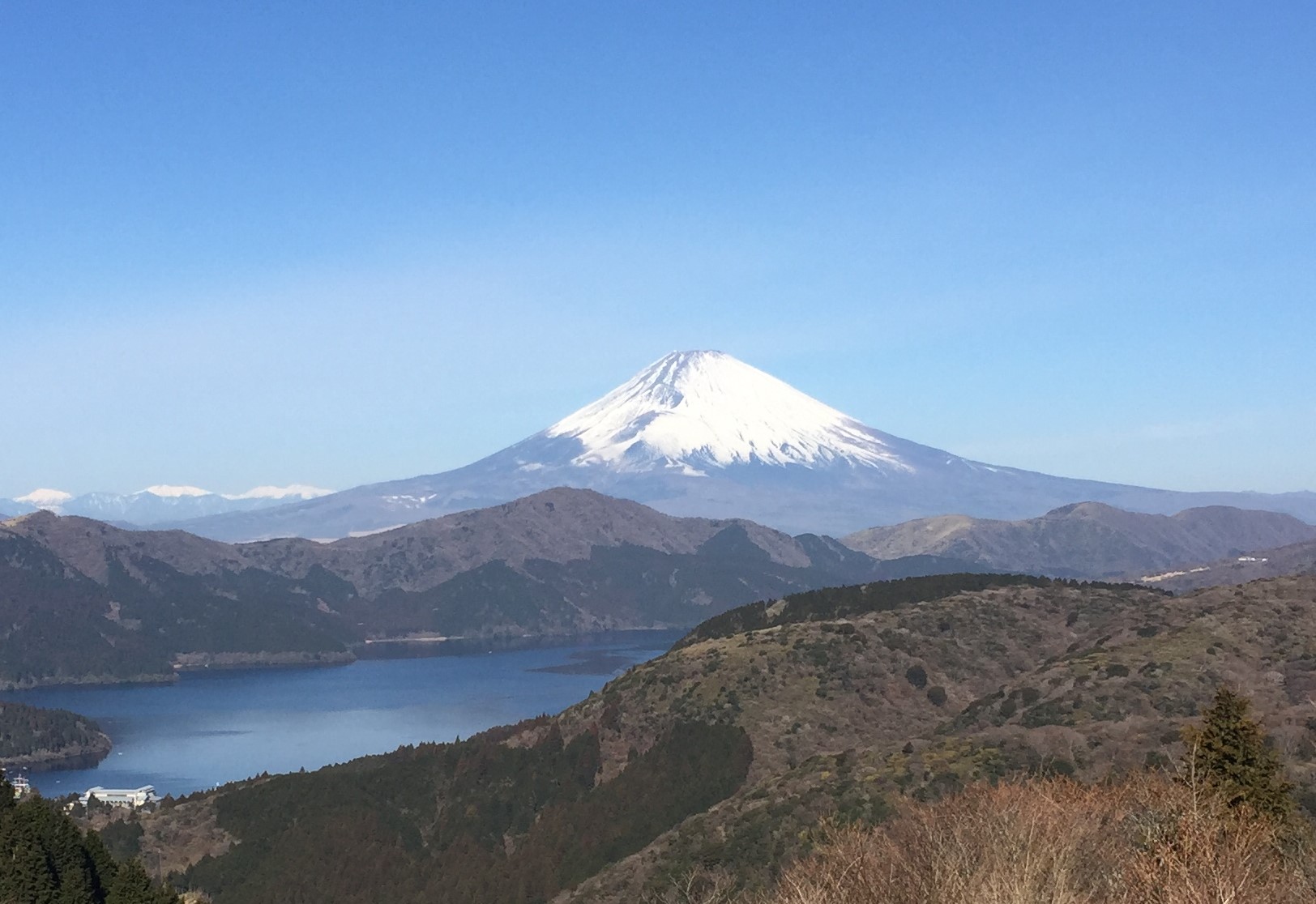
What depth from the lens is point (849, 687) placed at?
140 metres

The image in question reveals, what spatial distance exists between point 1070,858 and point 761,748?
9538cm

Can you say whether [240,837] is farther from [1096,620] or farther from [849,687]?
[1096,620]

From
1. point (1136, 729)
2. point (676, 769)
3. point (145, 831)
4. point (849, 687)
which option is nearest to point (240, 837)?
point (145, 831)

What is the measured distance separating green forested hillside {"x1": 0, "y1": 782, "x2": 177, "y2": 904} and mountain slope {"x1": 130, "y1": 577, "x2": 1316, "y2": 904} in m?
29.8

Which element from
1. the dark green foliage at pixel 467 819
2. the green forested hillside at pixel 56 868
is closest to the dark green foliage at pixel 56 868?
the green forested hillside at pixel 56 868

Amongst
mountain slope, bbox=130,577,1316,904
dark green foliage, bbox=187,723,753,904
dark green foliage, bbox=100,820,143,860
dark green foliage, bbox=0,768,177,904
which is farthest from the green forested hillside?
dark green foliage, bbox=100,820,143,860

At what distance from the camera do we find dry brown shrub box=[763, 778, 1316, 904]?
101 ft

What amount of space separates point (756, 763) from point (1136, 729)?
152 ft

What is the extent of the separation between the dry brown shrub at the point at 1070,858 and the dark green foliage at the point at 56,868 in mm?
50981

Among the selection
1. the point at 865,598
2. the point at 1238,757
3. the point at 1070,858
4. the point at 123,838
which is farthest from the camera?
the point at 865,598

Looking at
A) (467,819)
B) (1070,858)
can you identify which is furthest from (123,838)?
(1070,858)

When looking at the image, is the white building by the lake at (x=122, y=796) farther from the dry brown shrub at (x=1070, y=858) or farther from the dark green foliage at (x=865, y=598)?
the dry brown shrub at (x=1070, y=858)

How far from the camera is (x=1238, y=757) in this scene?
171ft

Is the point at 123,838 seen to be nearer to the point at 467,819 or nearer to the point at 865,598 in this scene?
the point at 467,819
